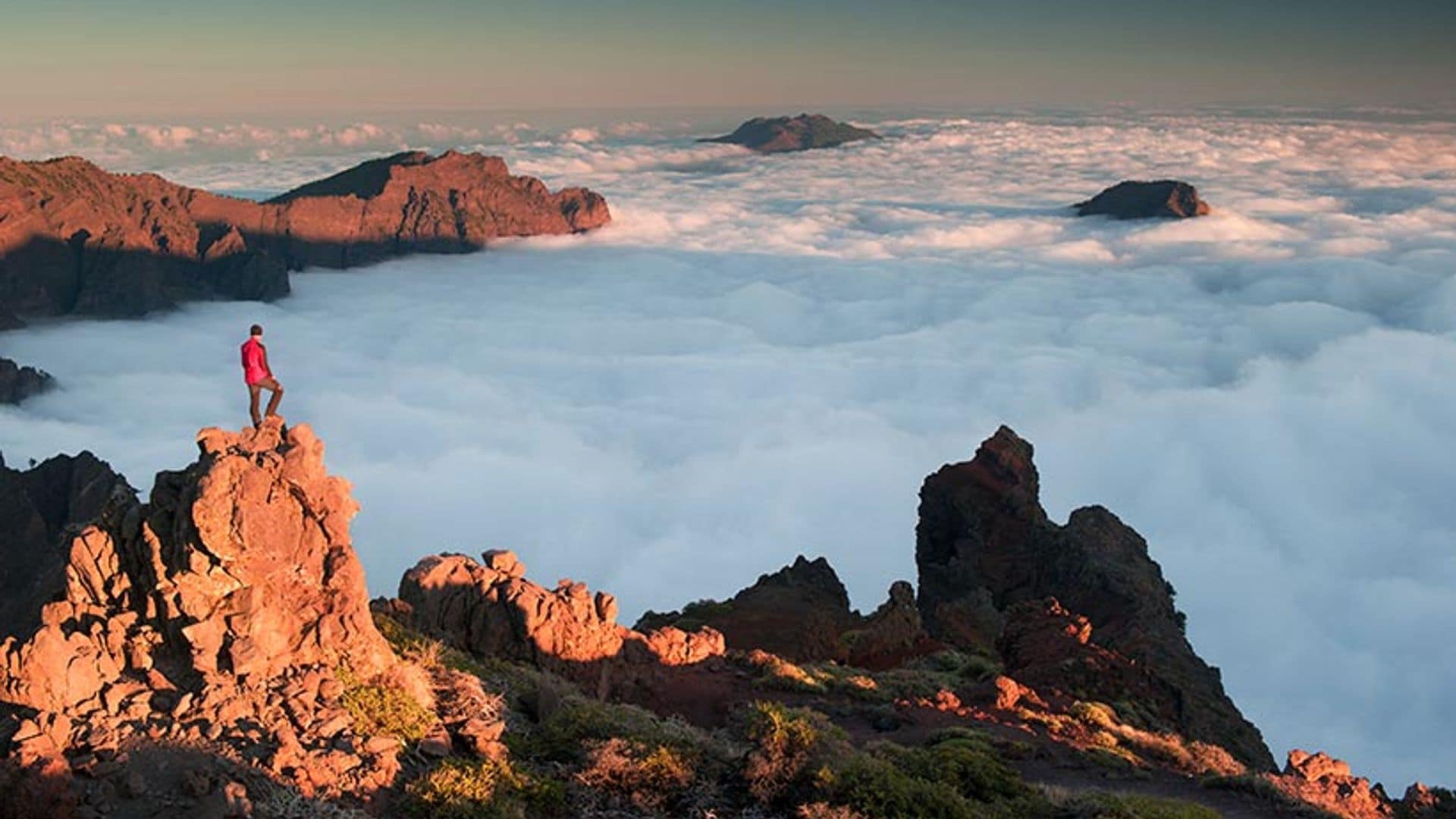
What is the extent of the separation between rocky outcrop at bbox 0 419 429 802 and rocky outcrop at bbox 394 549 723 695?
6.09 m

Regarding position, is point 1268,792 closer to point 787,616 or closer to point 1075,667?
point 1075,667

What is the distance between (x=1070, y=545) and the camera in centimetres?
5109

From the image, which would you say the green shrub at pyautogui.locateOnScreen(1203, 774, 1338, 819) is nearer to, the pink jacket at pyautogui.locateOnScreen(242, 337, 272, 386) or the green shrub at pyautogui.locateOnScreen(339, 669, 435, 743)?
the green shrub at pyautogui.locateOnScreen(339, 669, 435, 743)

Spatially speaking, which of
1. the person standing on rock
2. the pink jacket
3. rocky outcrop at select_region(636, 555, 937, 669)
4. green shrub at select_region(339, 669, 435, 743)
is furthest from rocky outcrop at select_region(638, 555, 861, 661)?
green shrub at select_region(339, 669, 435, 743)

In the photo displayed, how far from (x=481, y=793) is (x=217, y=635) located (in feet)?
14.3

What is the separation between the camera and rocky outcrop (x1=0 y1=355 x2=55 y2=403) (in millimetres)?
130875

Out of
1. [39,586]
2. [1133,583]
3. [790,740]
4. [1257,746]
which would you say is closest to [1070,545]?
[1133,583]

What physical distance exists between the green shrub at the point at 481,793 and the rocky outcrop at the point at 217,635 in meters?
0.67

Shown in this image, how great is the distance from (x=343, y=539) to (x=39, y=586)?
4521 cm

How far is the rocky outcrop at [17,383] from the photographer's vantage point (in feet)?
429

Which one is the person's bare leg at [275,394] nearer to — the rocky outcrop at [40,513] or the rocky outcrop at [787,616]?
the rocky outcrop at [787,616]

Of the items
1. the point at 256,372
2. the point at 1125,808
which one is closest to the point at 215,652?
the point at 256,372

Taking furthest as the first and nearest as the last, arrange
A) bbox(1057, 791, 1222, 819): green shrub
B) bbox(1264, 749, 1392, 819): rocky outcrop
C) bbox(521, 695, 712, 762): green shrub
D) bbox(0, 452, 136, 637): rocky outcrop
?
1. bbox(0, 452, 136, 637): rocky outcrop
2. bbox(1264, 749, 1392, 819): rocky outcrop
3. bbox(521, 695, 712, 762): green shrub
4. bbox(1057, 791, 1222, 819): green shrub

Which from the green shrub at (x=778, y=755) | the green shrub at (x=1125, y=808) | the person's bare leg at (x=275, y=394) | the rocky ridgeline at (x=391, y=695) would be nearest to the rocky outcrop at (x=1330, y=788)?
the rocky ridgeline at (x=391, y=695)
